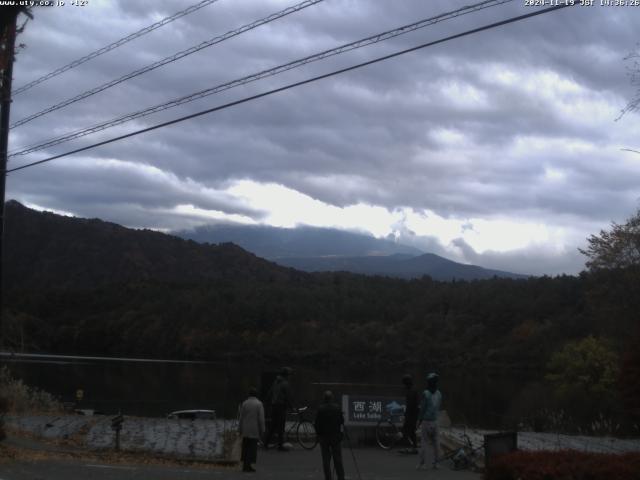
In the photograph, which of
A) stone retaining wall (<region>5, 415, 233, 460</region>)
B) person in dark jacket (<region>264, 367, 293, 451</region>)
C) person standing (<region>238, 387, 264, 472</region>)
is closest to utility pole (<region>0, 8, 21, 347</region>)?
stone retaining wall (<region>5, 415, 233, 460</region>)

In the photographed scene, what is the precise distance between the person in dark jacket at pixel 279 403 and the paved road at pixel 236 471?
0.72 meters

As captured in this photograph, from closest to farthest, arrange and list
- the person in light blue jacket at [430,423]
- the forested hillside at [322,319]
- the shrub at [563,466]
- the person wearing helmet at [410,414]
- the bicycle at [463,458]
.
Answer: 1. the shrub at [563,466]
2. the person in light blue jacket at [430,423]
3. the bicycle at [463,458]
4. the person wearing helmet at [410,414]
5. the forested hillside at [322,319]

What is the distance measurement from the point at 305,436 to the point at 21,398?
10.9 metres

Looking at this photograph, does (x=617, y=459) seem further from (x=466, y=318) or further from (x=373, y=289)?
(x=373, y=289)

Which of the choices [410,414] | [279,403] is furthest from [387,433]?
[279,403]

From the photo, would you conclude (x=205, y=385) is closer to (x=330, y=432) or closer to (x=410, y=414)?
(x=410, y=414)

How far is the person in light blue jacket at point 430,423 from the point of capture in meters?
15.2

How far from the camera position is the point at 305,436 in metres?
19.0

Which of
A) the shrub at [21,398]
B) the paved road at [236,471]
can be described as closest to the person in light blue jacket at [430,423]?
the paved road at [236,471]

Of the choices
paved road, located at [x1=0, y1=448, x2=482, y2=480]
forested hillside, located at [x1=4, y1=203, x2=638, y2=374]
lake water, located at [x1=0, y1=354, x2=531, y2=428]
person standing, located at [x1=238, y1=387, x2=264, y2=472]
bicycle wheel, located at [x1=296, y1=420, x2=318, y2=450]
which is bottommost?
lake water, located at [x1=0, y1=354, x2=531, y2=428]

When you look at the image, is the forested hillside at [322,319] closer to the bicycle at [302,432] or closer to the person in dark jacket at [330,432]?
the bicycle at [302,432]

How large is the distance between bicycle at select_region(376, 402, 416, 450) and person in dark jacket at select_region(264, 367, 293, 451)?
7.70 feet

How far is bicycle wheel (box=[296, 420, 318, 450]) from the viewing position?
738 inches

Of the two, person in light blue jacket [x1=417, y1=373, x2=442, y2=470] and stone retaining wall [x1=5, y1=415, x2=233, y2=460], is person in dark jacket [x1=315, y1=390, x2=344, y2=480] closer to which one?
person in light blue jacket [x1=417, y1=373, x2=442, y2=470]
